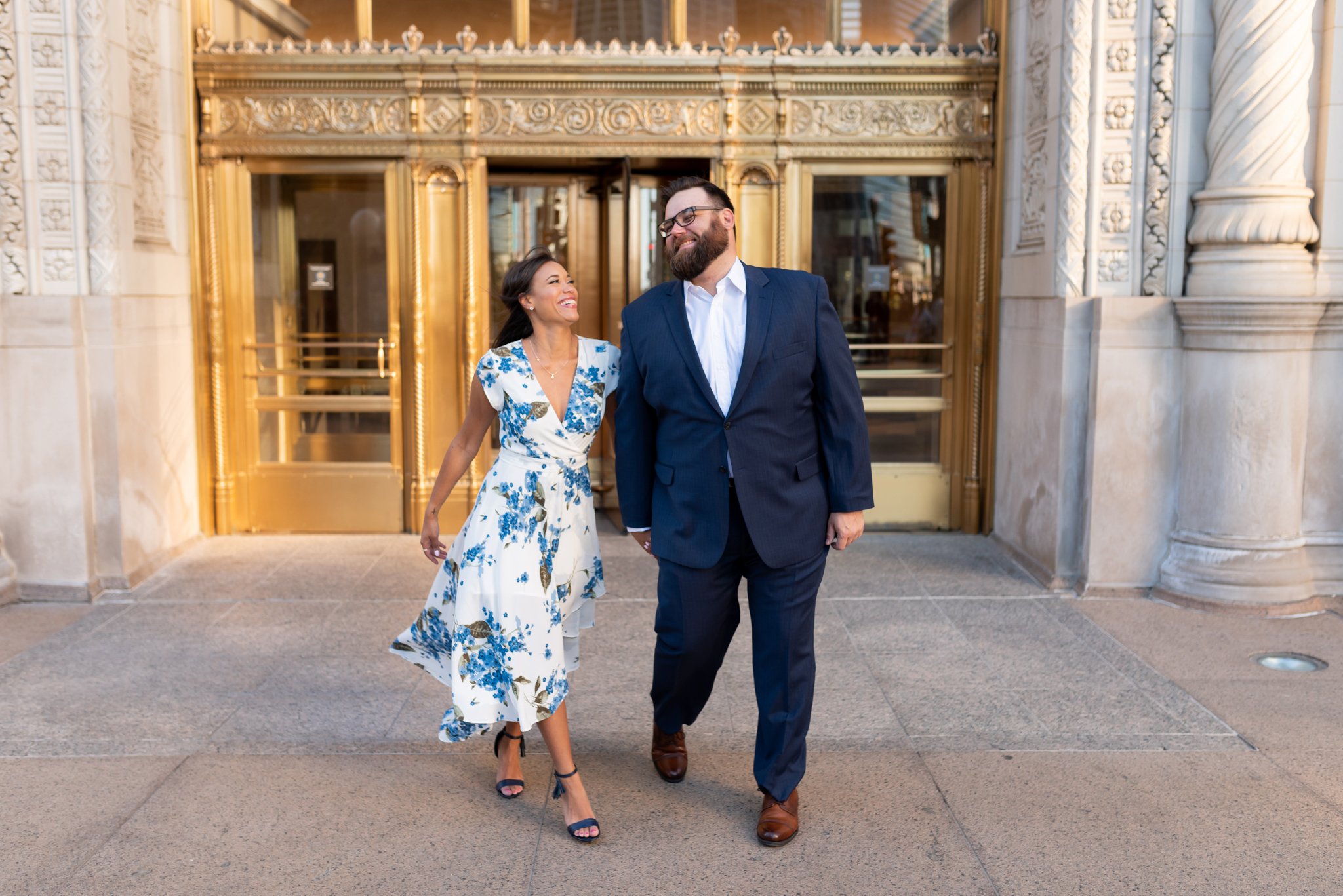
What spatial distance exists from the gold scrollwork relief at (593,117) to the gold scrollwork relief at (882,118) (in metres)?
0.59

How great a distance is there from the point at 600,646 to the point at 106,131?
3.88 meters

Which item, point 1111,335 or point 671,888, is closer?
point 671,888

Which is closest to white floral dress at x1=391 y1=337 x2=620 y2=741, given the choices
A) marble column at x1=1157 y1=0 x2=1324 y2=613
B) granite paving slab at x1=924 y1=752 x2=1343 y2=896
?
granite paving slab at x1=924 y1=752 x2=1343 y2=896

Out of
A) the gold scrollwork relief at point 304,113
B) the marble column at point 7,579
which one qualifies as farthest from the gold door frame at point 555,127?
the marble column at point 7,579

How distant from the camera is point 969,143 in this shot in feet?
27.3

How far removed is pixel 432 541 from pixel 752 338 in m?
1.33

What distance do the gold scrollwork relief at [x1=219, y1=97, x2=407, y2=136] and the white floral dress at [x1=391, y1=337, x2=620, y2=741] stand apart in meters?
4.55

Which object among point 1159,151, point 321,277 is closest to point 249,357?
point 321,277

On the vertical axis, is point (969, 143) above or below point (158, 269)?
above

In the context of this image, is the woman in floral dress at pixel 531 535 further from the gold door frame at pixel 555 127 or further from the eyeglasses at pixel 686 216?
the gold door frame at pixel 555 127

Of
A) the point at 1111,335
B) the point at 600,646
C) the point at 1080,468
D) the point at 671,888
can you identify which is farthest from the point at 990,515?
the point at 671,888

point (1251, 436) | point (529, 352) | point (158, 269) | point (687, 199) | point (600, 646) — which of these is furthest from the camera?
point (158, 269)

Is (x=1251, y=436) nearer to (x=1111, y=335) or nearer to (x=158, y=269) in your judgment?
(x=1111, y=335)

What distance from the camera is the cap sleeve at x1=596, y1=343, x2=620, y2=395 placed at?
14.1 ft
